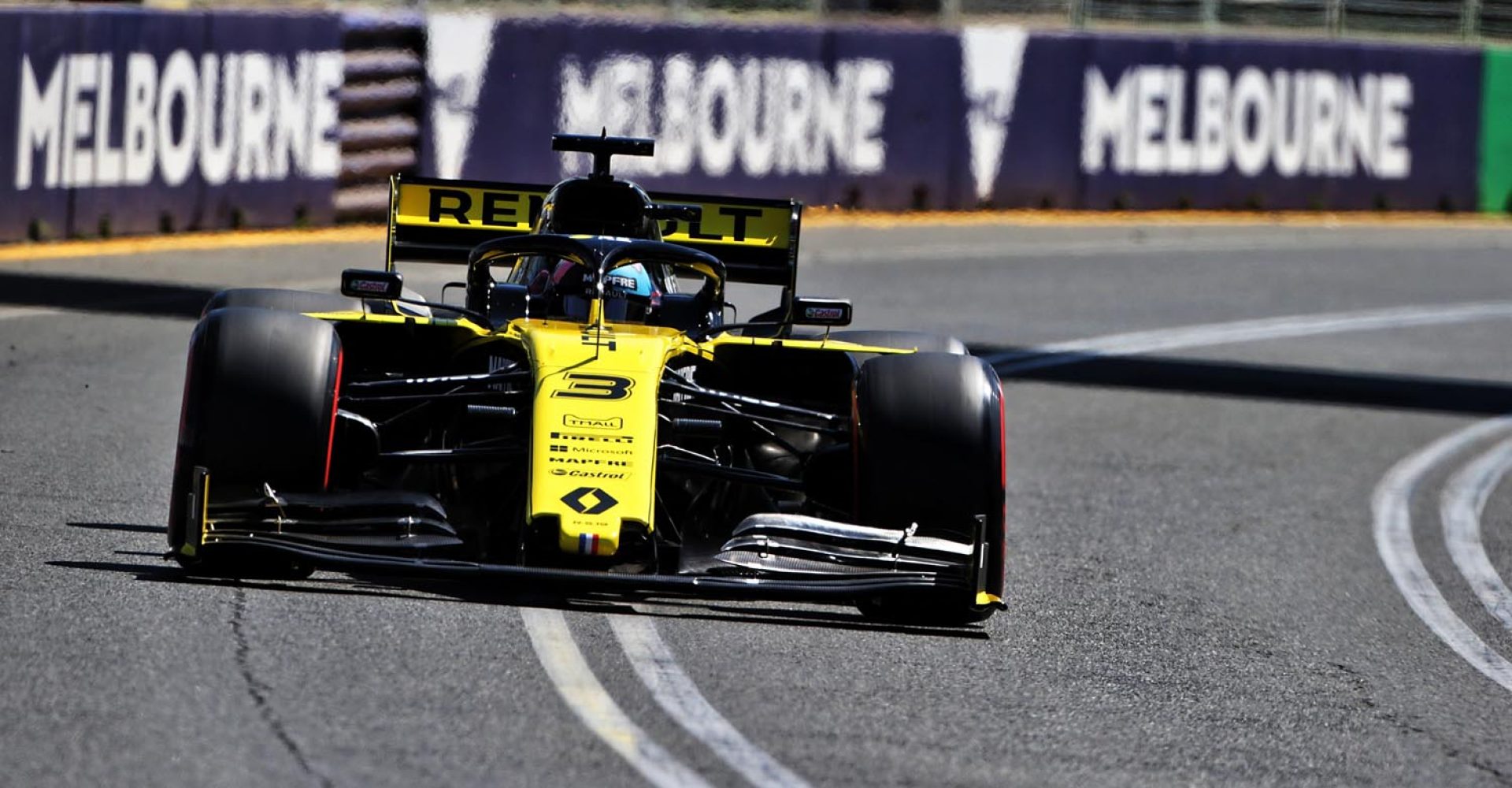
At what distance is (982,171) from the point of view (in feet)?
77.2

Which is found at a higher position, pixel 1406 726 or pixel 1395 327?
pixel 1395 327

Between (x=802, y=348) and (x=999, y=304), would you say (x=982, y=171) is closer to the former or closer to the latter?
(x=999, y=304)

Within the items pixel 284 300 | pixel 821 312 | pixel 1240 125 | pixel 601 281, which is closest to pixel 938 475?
pixel 821 312

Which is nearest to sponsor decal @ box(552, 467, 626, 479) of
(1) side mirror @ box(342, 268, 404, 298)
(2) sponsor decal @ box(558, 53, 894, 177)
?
(1) side mirror @ box(342, 268, 404, 298)

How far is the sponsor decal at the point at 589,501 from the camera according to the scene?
6824 mm

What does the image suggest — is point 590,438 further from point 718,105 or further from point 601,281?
point 718,105

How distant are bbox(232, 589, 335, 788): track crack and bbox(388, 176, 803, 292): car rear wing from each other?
3.27m

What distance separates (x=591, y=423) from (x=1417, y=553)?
14.5ft

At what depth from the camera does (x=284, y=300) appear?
8406 mm

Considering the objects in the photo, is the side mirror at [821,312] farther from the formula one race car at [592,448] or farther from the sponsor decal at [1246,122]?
the sponsor decal at [1246,122]

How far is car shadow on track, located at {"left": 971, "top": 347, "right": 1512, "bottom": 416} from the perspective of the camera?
1456 centimetres

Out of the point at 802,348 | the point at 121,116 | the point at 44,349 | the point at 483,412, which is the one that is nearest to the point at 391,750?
the point at 483,412

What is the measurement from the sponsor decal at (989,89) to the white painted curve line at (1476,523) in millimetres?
10325

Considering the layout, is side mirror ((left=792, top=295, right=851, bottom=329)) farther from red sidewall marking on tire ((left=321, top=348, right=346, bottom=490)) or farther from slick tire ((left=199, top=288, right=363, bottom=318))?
red sidewall marking on tire ((left=321, top=348, right=346, bottom=490))
